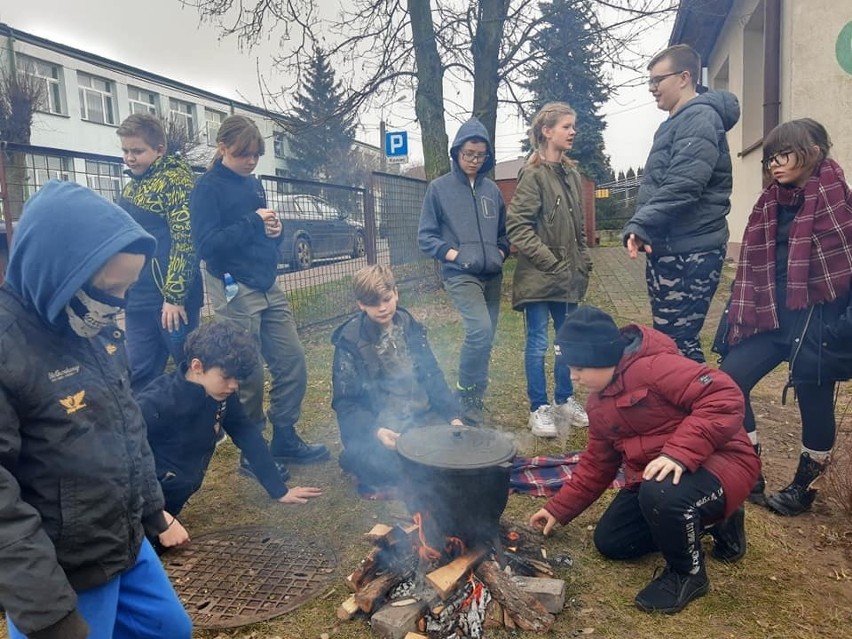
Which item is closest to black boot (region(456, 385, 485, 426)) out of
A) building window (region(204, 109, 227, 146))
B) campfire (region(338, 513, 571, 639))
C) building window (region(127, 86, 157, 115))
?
campfire (region(338, 513, 571, 639))

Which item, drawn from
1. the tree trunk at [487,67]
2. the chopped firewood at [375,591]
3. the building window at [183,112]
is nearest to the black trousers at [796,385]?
the chopped firewood at [375,591]

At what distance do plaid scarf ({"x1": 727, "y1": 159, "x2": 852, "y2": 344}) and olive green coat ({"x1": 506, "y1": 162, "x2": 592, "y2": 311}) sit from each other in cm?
126

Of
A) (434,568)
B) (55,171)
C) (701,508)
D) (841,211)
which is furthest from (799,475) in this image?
(55,171)

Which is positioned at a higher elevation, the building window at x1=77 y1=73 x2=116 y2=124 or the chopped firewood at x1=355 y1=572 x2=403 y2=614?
the building window at x1=77 y1=73 x2=116 y2=124

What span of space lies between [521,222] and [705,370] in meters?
1.93

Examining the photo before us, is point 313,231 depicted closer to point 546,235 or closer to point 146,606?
point 546,235

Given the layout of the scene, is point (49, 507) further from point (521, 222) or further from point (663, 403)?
point (521, 222)

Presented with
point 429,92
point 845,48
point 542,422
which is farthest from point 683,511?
point 429,92

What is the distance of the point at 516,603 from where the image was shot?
237cm

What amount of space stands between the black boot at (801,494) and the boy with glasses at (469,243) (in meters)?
1.81

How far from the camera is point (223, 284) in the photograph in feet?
12.1

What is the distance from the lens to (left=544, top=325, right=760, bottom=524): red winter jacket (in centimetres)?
234

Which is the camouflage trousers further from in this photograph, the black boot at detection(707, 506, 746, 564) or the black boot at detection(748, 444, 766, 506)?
the black boot at detection(707, 506, 746, 564)

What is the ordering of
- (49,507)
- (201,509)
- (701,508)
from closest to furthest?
(49,507), (701,508), (201,509)
